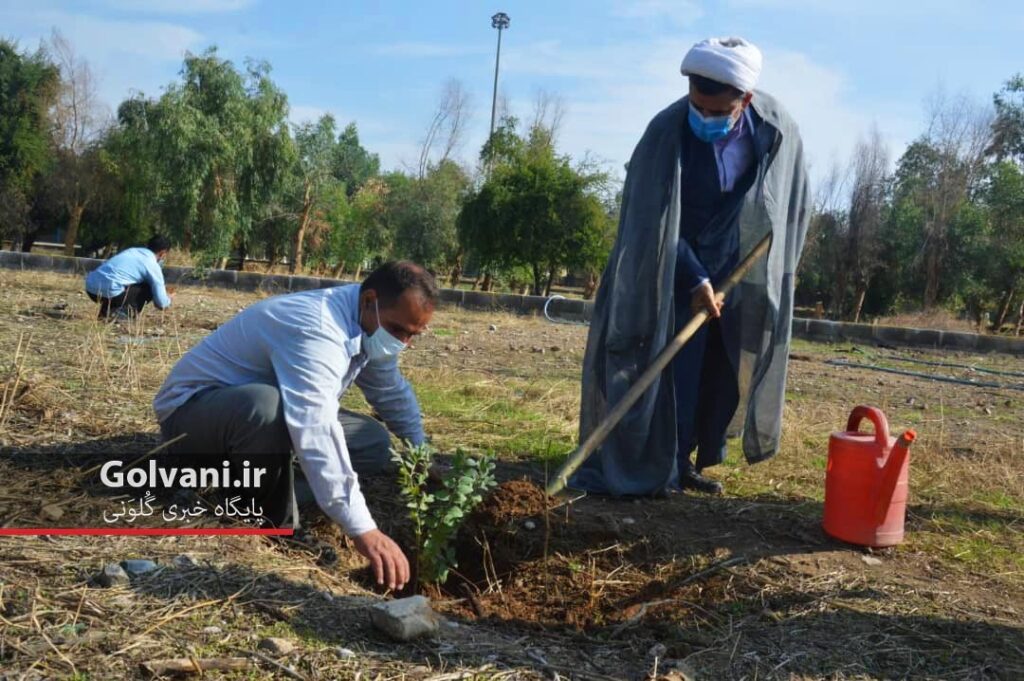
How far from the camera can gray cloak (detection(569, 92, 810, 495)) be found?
377 cm

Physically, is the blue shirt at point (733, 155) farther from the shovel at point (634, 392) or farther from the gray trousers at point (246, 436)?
the gray trousers at point (246, 436)

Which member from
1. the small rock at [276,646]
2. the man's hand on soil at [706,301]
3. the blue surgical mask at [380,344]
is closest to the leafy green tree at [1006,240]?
the man's hand on soil at [706,301]

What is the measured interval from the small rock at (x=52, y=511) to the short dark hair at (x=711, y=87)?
9.29 feet

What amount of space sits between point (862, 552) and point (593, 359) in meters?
1.37

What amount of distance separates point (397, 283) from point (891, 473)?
71.5 inches

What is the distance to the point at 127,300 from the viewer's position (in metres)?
8.77

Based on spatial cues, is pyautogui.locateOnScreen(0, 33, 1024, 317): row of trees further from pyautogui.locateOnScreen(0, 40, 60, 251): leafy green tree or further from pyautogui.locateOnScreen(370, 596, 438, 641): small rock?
pyautogui.locateOnScreen(370, 596, 438, 641): small rock

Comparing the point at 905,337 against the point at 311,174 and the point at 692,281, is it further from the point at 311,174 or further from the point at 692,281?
the point at 311,174

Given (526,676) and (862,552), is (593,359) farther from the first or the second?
Result: (526,676)

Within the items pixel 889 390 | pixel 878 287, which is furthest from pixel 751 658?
pixel 878 287

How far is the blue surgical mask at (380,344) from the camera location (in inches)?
117

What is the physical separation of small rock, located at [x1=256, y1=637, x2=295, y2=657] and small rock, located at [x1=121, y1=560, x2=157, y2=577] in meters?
0.50

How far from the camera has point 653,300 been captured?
3.79 meters

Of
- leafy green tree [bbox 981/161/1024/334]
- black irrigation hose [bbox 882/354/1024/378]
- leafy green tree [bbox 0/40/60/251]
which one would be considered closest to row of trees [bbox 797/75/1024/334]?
leafy green tree [bbox 981/161/1024/334]
